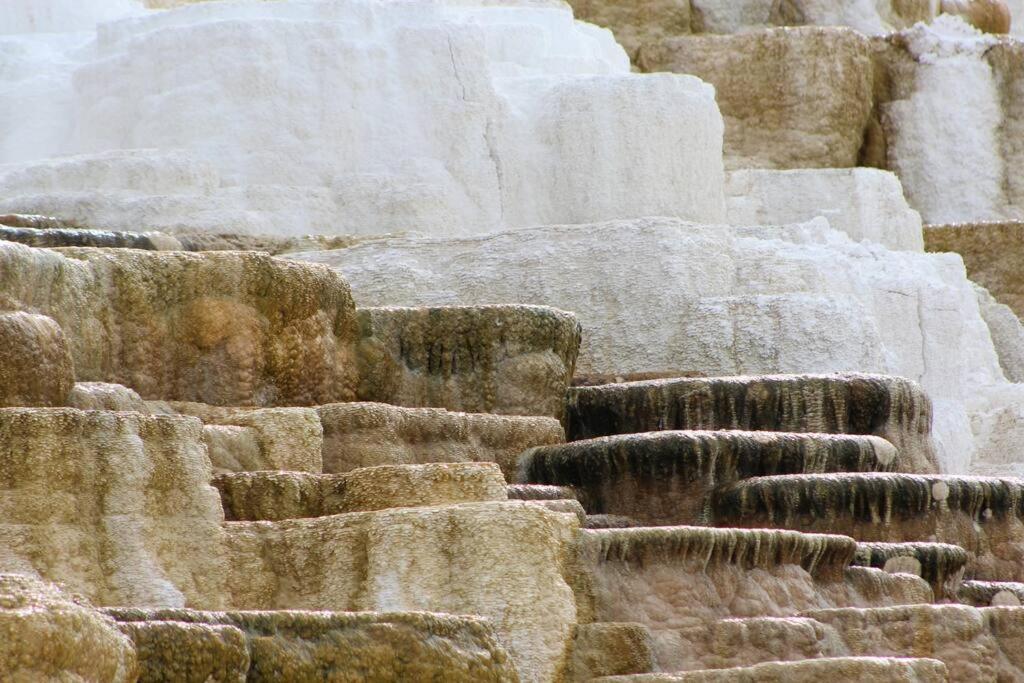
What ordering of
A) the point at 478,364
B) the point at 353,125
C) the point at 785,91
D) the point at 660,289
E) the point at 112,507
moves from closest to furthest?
the point at 112,507
the point at 478,364
the point at 660,289
the point at 353,125
the point at 785,91

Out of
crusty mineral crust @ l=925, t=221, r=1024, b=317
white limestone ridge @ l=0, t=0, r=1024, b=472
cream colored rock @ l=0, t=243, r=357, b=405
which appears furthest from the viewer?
crusty mineral crust @ l=925, t=221, r=1024, b=317

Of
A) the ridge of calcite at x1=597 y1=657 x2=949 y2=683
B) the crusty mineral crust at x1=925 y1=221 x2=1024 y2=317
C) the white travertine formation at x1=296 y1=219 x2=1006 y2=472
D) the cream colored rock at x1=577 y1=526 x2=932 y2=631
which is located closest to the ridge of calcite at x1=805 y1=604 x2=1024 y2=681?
the cream colored rock at x1=577 y1=526 x2=932 y2=631

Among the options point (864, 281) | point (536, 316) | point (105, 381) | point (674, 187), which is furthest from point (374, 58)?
point (105, 381)

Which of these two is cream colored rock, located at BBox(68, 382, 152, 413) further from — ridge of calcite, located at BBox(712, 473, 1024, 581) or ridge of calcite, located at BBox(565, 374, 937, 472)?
ridge of calcite, located at BBox(565, 374, 937, 472)

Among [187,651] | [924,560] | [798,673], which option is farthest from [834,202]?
[187,651]

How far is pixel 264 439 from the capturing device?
22.3 ft

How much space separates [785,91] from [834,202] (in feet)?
10.1

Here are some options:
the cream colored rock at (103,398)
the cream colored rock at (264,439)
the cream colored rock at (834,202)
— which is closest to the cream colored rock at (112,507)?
the cream colored rock at (264,439)

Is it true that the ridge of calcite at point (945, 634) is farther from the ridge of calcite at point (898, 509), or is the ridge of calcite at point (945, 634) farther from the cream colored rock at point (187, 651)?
the cream colored rock at point (187, 651)

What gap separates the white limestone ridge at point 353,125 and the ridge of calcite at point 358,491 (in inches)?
259

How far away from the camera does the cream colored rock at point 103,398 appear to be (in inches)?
263

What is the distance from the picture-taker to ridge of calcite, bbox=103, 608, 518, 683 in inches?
162

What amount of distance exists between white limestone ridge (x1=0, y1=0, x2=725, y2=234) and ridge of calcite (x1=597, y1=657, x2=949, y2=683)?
23.9 ft

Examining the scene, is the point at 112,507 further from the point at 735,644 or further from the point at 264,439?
the point at 735,644
